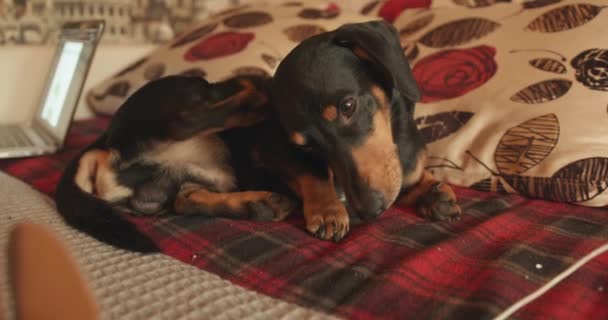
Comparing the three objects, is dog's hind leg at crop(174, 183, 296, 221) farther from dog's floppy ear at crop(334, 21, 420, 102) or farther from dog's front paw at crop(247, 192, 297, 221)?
dog's floppy ear at crop(334, 21, 420, 102)

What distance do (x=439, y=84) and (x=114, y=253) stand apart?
90 cm

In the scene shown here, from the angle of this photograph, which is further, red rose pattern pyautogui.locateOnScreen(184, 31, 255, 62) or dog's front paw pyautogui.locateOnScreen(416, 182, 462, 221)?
red rose pattern pyautogui.locateOnScreen(184, 31, 255, 62)

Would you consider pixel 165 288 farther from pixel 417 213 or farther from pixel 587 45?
pixel 587 45

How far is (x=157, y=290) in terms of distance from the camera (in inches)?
26.5

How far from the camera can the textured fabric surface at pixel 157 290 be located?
24.3 inches

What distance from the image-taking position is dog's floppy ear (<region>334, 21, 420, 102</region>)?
908 millimetres

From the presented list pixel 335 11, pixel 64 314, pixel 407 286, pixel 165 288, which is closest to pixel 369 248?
pixel 407 286

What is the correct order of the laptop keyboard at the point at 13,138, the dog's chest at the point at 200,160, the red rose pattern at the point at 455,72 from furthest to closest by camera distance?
the laptop keyboard at the point at 13,138, the red rose pattern at the point at 455,72, the dog's chest at the point at 200,160

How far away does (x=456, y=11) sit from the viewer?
1.50m

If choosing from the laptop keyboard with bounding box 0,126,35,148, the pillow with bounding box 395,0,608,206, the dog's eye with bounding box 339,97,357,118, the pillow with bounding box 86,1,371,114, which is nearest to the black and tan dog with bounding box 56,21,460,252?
the dog's eye with bounding box 339,97,357,118

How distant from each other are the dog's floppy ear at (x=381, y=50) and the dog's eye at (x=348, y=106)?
3.4 inches

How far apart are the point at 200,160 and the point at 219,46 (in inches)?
27.4

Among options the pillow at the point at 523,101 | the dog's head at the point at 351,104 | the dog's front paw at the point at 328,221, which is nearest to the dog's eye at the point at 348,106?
the dog's head at the point at 351,104

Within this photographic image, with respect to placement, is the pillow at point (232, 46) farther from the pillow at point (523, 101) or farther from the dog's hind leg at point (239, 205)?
the dog's hind leg at point (239, 205)
